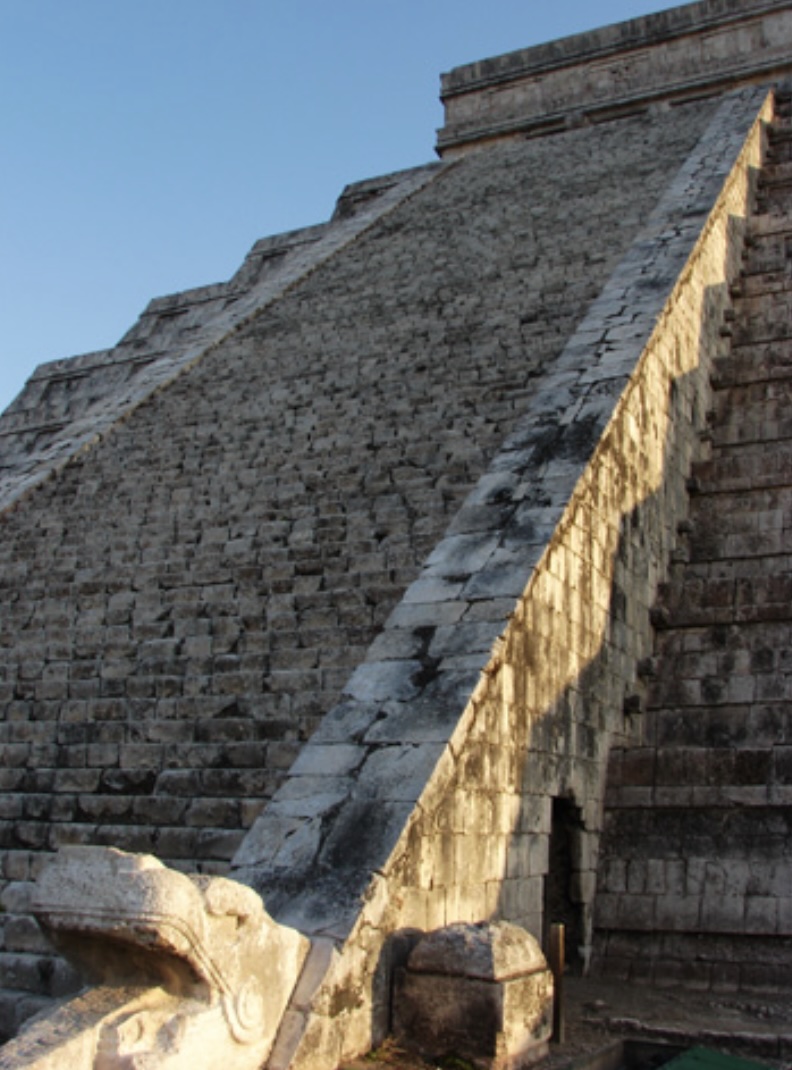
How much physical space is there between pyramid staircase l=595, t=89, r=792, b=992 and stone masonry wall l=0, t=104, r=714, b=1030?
1632mm

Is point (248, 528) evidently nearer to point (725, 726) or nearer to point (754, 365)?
point (725, 726)

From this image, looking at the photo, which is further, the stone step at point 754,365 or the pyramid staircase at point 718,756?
the stone step at point 754,365

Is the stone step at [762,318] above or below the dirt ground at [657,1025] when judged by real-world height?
above

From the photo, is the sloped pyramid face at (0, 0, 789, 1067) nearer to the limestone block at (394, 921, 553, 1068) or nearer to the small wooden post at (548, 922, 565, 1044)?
the limestone block at (394, 921, 553, 1068)

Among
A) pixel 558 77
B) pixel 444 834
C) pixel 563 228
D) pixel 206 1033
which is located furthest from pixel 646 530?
pixel 558 77

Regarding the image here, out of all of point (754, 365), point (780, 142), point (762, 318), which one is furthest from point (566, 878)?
point (780, 142)

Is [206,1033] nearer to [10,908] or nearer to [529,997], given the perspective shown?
[529,997]

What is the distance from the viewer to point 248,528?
26.9ft

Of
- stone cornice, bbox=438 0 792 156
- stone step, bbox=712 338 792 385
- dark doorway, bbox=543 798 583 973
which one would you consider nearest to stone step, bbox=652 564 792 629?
dark doorway, bbox=543 798 583 973

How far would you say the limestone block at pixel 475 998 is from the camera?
165 inches

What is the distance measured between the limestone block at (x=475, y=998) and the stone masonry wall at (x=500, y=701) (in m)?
0.12

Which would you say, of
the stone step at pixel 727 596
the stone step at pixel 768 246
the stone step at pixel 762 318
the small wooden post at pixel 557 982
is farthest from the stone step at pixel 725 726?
the stone step at pixel 768 246

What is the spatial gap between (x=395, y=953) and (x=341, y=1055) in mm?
451

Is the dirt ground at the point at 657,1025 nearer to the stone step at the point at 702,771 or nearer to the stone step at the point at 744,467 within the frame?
the stone step at the point at 702,771
